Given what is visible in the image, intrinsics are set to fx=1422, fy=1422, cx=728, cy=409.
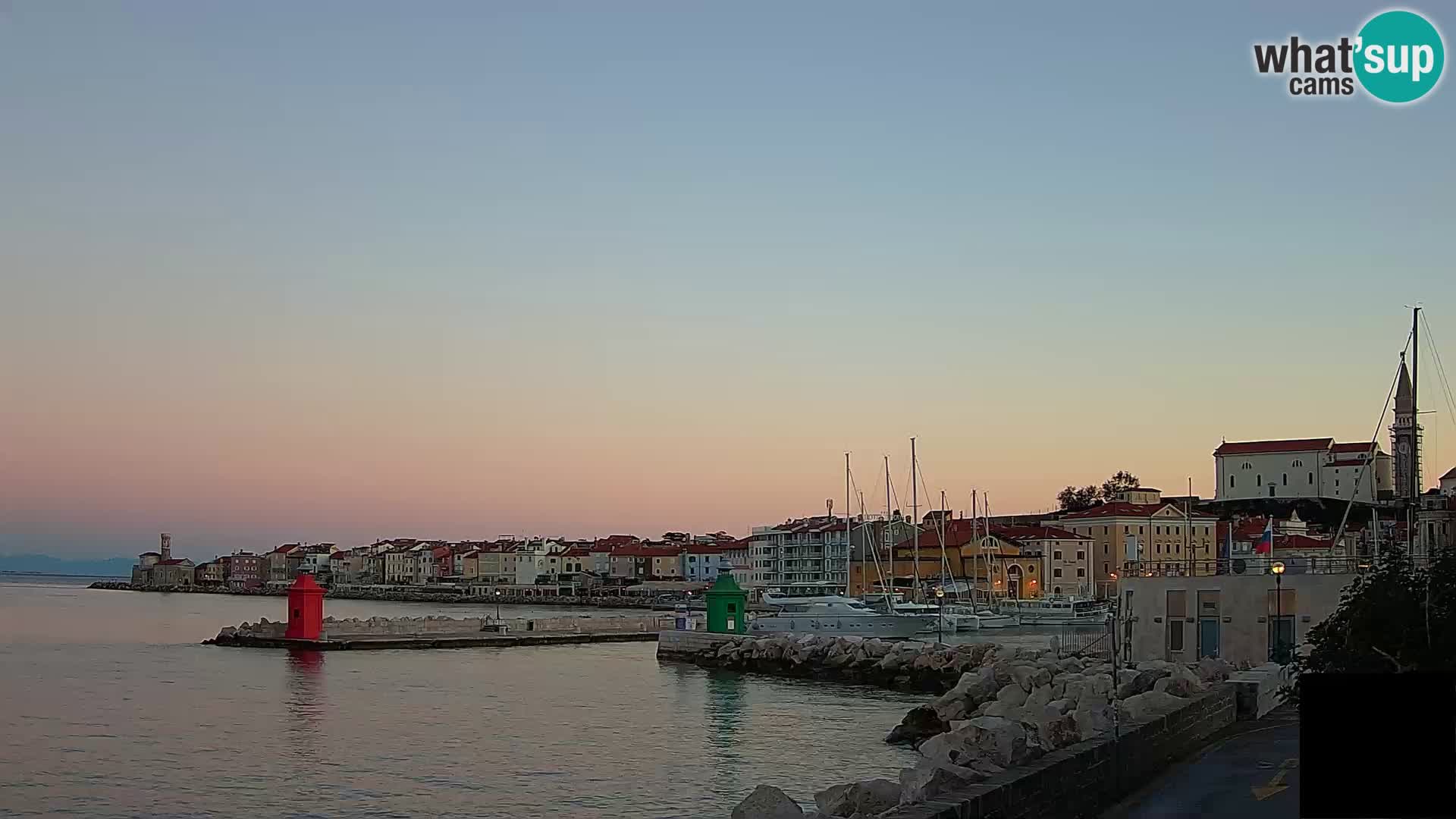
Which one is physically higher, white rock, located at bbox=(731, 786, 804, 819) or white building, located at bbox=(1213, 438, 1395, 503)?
white building, located at bbox=(1213, 438, 1395, 503)

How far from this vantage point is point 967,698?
26859 mm

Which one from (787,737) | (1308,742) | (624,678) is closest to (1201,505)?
(624,678)

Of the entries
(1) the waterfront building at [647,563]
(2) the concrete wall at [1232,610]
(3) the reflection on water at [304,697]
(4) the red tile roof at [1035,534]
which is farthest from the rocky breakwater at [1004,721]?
(1) the waterfront building at [647,563]

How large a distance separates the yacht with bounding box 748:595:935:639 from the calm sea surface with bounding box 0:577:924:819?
15553 mm

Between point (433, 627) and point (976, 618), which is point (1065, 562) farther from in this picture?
point (433, 627)

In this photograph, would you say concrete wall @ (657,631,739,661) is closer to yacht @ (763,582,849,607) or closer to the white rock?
yacht @ (763,582,849,607)

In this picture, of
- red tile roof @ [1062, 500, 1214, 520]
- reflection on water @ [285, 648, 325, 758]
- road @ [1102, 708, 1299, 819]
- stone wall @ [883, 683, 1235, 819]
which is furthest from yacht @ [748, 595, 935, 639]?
stone wall @ [883, 683, 1235, 819]

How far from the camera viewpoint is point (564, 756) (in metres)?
25.8

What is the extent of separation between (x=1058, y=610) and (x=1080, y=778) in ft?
230

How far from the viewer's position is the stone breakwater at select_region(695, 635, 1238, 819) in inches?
526

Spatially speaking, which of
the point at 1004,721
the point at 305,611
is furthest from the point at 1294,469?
the point at 1004,721

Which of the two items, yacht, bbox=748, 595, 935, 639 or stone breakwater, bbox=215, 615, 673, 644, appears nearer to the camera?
stone breakwater, bbox=215, 615, 673, 644

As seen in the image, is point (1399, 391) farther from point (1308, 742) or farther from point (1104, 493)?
point (1308, 742)

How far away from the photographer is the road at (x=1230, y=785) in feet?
35.4
